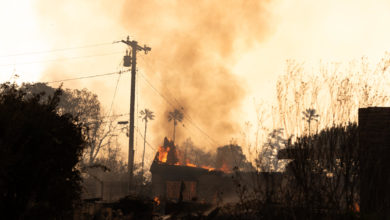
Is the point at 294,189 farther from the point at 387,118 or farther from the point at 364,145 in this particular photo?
the point at 387,118

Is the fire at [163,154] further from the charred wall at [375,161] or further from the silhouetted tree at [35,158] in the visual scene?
the charred wall at [375,161]

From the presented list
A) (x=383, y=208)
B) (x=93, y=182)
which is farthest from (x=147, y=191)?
(x=383, y=208)

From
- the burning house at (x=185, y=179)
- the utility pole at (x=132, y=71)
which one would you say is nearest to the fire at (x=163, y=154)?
the burning house at (x=185, y=179)

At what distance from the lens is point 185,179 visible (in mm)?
35688

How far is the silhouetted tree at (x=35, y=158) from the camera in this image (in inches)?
286

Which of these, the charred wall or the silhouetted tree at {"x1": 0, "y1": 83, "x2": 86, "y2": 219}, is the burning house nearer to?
the charred wall

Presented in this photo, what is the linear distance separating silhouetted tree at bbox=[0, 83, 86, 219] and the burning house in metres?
23.2

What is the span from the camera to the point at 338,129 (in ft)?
25.6

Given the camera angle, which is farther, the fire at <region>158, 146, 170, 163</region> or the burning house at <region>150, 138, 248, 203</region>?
the fire at <region>158, 146, 170, 163</region>

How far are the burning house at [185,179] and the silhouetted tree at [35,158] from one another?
23166 mm

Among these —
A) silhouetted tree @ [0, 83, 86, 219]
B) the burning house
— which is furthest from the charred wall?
the burning house

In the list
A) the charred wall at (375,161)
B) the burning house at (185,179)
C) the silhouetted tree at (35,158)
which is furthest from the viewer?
the burning house at (185,179)

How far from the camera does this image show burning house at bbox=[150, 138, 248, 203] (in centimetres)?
3334

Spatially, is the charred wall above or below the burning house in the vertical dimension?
above
